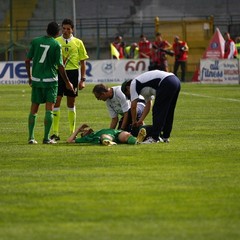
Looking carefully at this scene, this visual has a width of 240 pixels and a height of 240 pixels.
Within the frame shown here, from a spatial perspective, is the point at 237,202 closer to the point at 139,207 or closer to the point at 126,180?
the point at 139,207

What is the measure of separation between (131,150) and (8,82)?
104 feet

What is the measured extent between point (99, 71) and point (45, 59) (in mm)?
30068

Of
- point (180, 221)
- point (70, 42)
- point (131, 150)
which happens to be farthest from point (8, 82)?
point (180, 221)

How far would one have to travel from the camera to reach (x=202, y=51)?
5634cm

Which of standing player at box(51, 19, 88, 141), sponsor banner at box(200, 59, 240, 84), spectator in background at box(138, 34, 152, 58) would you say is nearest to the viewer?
standing player at box(51, 19, 88, 141)

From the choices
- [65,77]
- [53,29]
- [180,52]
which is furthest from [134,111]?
[180,52]

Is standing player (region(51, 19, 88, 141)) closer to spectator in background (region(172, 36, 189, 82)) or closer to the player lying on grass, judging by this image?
the player lying on grass

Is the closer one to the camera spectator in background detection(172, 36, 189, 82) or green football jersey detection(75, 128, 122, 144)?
green football jersey detection(75, 128, 122, 144)

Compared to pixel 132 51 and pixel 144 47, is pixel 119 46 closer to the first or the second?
pixel 144 47

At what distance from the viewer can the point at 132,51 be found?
5334 cm

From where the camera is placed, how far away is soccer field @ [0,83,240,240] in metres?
10.1

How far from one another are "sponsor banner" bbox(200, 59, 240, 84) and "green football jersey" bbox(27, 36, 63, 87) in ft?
95.1

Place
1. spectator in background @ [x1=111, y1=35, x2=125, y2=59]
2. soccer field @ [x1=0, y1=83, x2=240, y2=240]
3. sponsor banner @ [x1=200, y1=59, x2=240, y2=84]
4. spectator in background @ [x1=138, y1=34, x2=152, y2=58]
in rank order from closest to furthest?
1. soccer field @ [x1=0, y1=83, x2=240, y2=240]
2. sponsor banner @ [x1=200, y1=59, x2=240, y2=84]
3. spectator in background @ [x1=138, y1=34, x2=152, y2=58]
4. spectator in background @ [x1=111, y1=35, x2=125, y2=59]

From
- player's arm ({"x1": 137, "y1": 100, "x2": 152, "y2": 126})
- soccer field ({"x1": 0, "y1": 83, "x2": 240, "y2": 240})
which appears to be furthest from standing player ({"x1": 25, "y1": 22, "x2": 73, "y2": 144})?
player's arm ({"x1": 137, "y1": 100, "x2": 152, "y2": 126})
